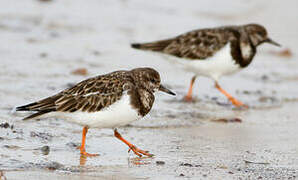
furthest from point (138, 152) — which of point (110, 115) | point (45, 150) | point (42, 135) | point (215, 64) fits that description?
point (215, 64)

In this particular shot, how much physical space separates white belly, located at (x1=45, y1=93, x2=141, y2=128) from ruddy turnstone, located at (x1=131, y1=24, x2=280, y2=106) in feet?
7.94

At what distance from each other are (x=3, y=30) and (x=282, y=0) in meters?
6.39

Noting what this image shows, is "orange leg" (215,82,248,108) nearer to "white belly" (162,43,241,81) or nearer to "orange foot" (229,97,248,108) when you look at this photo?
"orange foot" (229,97,248,108)

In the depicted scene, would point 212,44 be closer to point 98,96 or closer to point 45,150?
point 98,96

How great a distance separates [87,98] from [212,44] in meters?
2.89

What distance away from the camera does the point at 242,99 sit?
7.66 meters

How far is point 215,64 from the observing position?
7.43 m

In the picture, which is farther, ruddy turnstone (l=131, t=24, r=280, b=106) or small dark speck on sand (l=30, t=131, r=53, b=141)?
ruddy turnstone (l=131, t=24, r=280, b=106)

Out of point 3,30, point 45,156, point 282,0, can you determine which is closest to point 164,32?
point 3,30

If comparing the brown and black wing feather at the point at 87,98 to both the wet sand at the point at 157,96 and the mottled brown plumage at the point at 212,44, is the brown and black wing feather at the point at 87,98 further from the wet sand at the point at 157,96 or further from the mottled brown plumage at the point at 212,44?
the mottled brown plumage at the point at 212,44

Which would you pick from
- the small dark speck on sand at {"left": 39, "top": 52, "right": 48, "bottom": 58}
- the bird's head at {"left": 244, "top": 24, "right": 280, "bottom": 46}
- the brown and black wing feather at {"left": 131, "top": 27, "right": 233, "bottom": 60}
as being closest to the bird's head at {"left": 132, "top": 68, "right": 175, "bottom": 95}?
the brown and black wing feather at {"left": 131, "top": 27, "right": 233, "bottom": 60}

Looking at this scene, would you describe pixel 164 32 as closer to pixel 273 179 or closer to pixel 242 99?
pixel 242 99

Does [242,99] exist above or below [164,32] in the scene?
below

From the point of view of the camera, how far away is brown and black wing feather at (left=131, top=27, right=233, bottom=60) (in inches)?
293
